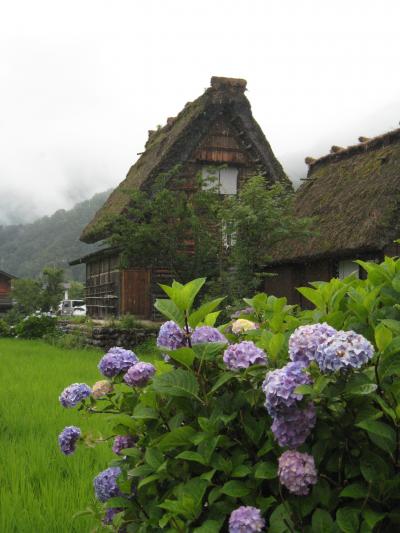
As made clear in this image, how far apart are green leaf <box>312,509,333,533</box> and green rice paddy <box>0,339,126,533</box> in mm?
1431

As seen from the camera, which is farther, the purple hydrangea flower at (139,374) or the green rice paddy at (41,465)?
the green rice paddy at (41,465)

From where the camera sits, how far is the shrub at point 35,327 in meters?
19.1

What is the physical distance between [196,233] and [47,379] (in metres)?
6.75

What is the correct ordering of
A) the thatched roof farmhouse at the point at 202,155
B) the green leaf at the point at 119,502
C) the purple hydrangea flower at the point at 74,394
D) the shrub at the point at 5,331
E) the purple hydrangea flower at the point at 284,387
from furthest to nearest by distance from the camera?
the shrub at the point at 5,331 → the thatched roof farmhouse at the point at 202,155 → the purple hydrangea flower at the point at 74,394 → the green leaf at the point at 119,502 → the purple hydrangea flower at the point at 284,387

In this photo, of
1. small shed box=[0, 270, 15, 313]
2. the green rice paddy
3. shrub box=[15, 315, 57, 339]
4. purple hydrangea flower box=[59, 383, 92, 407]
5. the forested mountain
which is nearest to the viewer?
purple hydrangea flower box=[59, 383, 92, 407]

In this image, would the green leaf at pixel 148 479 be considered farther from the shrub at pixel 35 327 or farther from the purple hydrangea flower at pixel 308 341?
the shrub at pixel 35 327

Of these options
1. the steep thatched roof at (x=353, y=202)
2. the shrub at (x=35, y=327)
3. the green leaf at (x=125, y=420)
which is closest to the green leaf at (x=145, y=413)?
the green leaf at (x=125, y=420)

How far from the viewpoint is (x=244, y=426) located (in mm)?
1599

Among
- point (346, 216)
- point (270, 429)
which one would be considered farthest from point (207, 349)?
point (346, 216)

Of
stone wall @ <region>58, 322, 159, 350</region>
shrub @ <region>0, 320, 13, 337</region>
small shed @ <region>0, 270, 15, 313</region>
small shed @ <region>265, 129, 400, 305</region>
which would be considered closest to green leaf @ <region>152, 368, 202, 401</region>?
small shed @ <region>265, 129, 400, 305</region>

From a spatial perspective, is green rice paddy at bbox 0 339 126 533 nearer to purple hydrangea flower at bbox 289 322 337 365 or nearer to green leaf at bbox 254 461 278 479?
green leaf at bbox 254 461 278 479

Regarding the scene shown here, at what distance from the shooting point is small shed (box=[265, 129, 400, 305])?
13703mm

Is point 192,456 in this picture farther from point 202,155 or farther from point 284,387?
point 202,155

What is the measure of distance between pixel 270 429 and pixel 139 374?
1.70 feet
